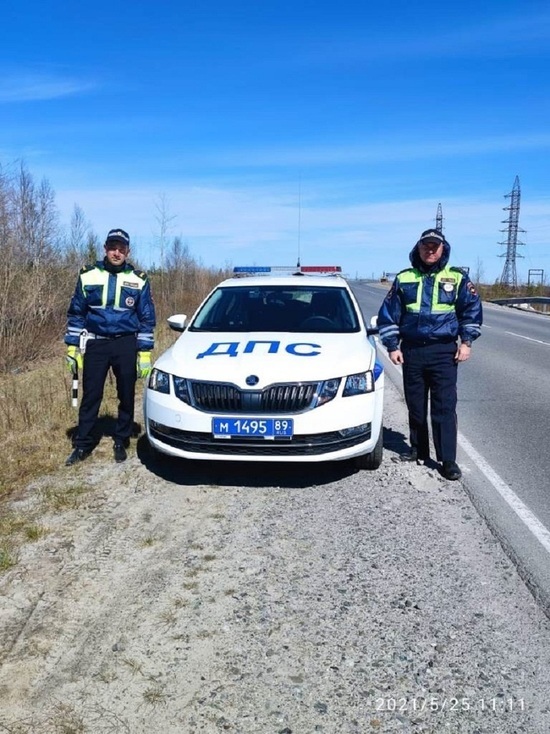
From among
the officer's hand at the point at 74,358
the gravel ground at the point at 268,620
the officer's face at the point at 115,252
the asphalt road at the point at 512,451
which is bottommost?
the gravel ground at the point at 268,620

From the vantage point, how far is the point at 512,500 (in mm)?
4578

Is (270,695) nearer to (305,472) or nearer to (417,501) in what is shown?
(417,501)

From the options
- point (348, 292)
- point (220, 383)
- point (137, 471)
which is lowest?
point (137, 471)

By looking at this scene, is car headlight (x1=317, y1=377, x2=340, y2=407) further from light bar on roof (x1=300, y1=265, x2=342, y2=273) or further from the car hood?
light bar on roof (x1=300, y1=265, x2=342, y2=273)

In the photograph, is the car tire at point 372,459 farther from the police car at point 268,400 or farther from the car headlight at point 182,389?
the car headlight at point 182,389

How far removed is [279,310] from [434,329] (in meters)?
1.68

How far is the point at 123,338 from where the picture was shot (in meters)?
5.54

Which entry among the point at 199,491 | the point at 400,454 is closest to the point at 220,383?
the point at 199,491

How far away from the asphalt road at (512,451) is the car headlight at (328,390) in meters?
1.30

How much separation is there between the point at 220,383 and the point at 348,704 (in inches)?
102

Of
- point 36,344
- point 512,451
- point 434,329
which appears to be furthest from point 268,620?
point 36,344

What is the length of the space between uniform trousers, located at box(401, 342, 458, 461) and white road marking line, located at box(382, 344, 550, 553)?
0.36 metres

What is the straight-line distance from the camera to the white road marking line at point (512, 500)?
156 inches

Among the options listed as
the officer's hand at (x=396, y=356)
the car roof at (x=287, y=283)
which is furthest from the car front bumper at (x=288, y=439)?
the car roof at (x=287, y=283)
